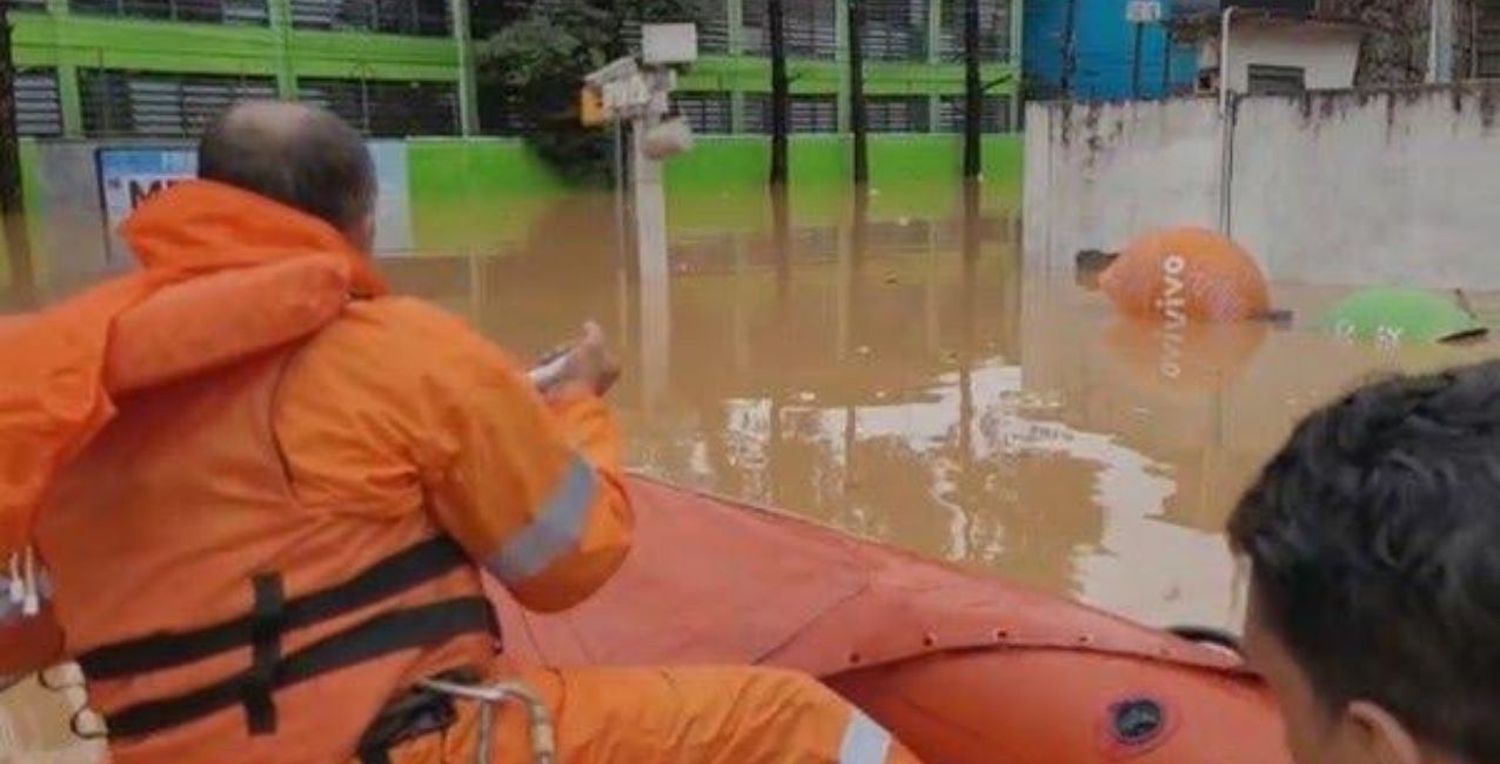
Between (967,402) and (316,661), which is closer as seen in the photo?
(316,661)

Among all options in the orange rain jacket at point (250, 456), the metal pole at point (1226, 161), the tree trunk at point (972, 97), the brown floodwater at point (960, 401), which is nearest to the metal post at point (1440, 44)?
the metal pole at point (1226, 161)

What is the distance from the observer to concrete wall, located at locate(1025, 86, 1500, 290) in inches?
405

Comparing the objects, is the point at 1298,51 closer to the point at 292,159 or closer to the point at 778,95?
the point at 292,159

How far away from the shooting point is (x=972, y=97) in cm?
2978

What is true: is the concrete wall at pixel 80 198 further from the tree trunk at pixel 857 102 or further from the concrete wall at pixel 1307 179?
the tree trunk at pixel 857 102

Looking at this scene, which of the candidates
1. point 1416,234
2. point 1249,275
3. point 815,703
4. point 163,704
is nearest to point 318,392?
point 163,704

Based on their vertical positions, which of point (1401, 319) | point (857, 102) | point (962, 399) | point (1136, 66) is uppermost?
point (1136, 66)

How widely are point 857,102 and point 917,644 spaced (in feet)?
84.4

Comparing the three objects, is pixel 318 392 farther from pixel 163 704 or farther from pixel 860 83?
pixel 860 83

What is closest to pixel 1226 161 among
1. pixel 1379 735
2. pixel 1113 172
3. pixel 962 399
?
pixel 1113 172

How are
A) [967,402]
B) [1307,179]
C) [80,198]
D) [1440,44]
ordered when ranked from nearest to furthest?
[967,402] → [1307,179] → [1440,44] → [80,198]

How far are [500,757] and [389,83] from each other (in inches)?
945

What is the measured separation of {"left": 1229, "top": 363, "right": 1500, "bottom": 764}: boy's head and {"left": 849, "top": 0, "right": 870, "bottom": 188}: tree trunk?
1058 inches

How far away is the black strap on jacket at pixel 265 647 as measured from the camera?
1613mm
